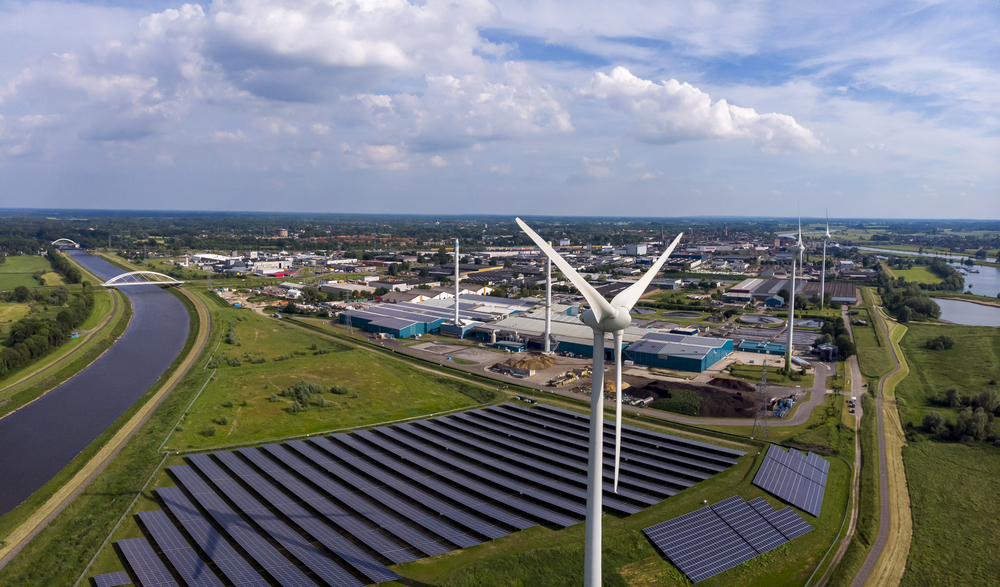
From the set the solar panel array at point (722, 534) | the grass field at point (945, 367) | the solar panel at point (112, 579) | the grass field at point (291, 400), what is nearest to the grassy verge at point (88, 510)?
the solar panel at point (112, 579)

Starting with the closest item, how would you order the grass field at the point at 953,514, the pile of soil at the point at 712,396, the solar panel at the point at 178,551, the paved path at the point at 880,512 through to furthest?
the solar panel at the point at 178,551, the paved path at the point at 880,512, the grass field at the point at 953,514, the pile of soil at the point at 712,396

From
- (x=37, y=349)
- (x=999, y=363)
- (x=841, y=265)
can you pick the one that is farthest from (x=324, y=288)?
(x=841, y=265)

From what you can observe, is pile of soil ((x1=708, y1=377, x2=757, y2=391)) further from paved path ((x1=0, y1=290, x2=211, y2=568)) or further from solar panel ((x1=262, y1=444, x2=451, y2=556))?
paved path ((x1=0, y1=290, x2=211, y2=568))

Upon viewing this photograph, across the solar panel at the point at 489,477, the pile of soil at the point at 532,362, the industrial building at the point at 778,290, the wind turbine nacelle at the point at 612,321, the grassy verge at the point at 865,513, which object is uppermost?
the wind turbine nacelle at the point at 612,321

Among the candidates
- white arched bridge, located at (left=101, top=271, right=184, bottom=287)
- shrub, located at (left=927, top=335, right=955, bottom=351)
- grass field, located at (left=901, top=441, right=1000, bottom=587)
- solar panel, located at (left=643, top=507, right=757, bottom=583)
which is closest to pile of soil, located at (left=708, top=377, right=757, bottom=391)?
grass field, located at (left=901, top=441, right=1000, bottom=587)

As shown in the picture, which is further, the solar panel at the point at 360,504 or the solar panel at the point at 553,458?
the solar panel at the point at 553,458

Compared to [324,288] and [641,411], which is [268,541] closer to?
[641,411]

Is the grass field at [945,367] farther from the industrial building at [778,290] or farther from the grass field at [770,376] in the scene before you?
the industrial building at [778,290]
